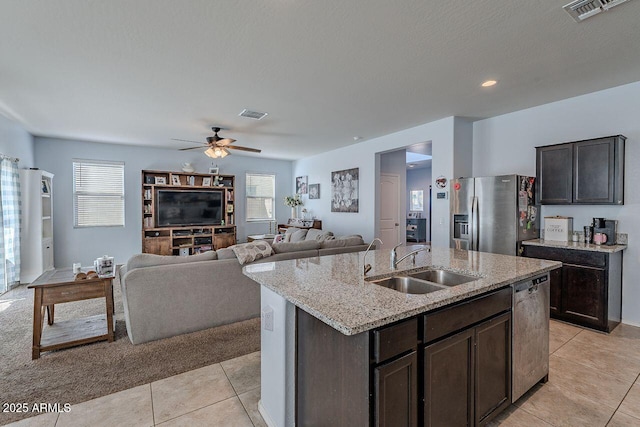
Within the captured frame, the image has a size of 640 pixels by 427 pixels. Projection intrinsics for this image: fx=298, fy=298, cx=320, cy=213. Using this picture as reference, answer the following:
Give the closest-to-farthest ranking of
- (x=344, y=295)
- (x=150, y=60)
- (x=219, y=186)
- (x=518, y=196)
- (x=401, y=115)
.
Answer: (x=344, y=295) → (x=150, y=60) → (x=518, y=196) → (x=401, y=115) → (x=219, y=186)

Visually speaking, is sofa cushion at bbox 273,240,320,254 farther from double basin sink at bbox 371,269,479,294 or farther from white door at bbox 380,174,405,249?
white door at bbox 380,174,405,249

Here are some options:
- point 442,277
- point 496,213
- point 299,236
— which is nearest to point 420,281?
point 442,277

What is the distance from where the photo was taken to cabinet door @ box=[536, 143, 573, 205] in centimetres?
362

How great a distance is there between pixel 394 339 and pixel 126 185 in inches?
286

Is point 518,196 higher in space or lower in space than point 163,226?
higher

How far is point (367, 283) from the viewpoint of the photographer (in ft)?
5.89

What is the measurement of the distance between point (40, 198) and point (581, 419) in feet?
24.2

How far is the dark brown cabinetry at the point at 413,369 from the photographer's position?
127cm

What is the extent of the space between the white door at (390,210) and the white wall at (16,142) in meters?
6.46

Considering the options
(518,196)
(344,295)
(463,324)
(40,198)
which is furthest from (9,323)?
(518,196)

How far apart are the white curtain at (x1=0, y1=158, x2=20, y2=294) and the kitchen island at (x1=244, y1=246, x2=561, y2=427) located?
460cm

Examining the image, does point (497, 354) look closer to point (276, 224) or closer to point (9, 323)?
point (9, 323)

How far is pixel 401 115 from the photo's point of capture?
14.6ft

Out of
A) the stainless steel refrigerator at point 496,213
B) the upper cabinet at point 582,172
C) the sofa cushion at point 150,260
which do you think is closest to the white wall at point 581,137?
the upper cabinet at point 582,172
